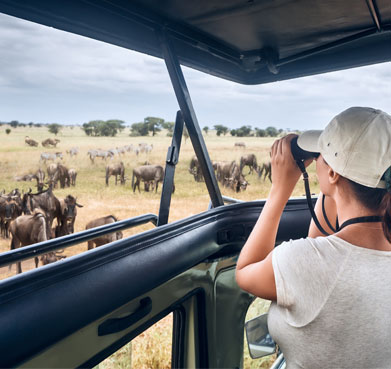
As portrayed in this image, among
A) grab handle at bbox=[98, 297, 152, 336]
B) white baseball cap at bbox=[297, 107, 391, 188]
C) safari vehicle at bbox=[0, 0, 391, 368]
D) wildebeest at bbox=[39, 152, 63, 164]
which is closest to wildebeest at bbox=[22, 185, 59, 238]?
wildebeest at bbox=[39, 152, 63, 164]

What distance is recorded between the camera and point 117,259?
1.00m

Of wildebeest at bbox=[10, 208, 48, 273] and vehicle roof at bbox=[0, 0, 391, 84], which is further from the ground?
vehicle roof at bbox=[0, 0, 391, 84]

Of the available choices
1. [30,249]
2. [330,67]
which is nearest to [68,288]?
[30,249]

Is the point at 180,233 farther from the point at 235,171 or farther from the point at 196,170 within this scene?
the point at 235,171

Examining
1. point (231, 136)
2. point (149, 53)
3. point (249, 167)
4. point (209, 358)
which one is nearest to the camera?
point (149, 53)

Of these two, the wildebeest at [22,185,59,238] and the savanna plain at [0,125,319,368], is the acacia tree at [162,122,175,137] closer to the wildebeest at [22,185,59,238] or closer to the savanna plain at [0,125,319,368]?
the savanna plain at [0,125,319,368]

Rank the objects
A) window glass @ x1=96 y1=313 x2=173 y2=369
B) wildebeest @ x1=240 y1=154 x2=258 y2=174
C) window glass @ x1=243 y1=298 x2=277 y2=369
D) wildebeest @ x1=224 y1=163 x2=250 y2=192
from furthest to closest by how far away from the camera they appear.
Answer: wildebeest @ x1=240 y1=154 x2=258 y2=174 → wildebeest @ x1=224 y1=163 x2=250 y2=192 → window glass @ x1=243 y1=298 x2=277 y2=369 → window glass @ x1=96 y1=313 x2=173 y2=369

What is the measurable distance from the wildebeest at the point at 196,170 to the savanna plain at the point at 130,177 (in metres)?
0.02

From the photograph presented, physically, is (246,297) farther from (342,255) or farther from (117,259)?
(342,255)

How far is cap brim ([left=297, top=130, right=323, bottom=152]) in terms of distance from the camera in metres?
0.86

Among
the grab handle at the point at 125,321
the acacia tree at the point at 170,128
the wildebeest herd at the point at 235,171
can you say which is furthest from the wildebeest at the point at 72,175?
the grab handle at the point at 125,321

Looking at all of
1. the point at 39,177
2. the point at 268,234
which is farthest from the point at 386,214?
the point at 39,177

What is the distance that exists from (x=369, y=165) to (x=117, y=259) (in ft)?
2.09

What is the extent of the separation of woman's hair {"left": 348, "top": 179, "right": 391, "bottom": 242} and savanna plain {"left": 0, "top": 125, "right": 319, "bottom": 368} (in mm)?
153
